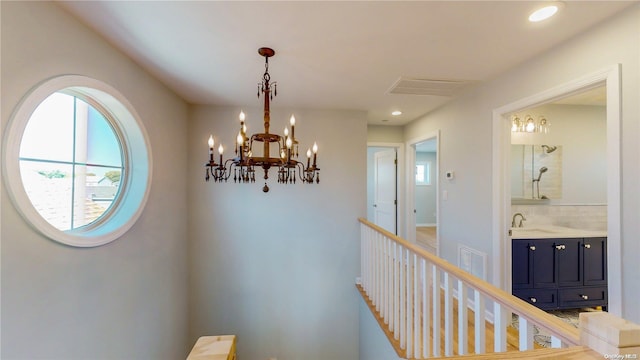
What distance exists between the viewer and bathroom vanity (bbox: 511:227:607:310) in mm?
2551

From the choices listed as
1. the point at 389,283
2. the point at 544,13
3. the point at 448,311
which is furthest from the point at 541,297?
the point at 544,13

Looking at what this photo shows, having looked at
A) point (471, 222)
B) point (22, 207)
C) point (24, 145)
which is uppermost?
point (24, 145)

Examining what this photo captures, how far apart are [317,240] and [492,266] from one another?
1942 mm

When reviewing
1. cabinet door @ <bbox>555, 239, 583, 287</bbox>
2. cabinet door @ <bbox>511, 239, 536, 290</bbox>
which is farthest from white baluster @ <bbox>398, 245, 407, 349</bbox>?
cabinet door @ <bbox>555, 239, 583, 287</bbox>

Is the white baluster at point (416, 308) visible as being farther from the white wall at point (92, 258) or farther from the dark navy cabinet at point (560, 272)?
the white wall at point (92, 258)

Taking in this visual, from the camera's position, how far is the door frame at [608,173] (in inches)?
56.4

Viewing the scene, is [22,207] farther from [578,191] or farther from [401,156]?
[578,191]

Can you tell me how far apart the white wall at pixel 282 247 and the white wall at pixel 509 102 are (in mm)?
1075

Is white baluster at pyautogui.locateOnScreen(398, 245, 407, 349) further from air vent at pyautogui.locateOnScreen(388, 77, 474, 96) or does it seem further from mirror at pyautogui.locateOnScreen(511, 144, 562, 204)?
mirror at pyautogui.locateOnScreen(511, 144, 562, 204)

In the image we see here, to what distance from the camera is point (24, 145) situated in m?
1.34

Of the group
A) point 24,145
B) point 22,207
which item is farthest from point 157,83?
point 22,207

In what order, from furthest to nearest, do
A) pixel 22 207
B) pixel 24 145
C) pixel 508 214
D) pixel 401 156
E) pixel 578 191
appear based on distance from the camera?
pixel 401 156 < pixel 578 191 < pixel 508 214 < pixel 24 145 < pixel 22 207

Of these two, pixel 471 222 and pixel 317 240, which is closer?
pixel 471 222

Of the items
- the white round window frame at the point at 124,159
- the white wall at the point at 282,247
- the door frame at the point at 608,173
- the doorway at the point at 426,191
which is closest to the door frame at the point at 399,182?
the white wall at the point at 282,247
